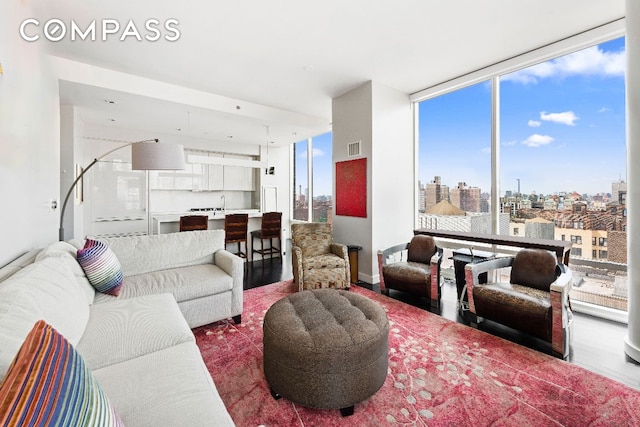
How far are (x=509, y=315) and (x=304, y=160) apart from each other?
227 inches

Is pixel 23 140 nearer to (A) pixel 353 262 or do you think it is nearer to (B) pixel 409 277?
(A) pixel 353 262

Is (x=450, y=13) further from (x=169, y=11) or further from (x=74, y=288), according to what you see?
(x=74, y=288)

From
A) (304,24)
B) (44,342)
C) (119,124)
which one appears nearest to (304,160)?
(119,124)

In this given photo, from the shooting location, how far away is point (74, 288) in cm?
177

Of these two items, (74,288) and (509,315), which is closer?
(74,288)

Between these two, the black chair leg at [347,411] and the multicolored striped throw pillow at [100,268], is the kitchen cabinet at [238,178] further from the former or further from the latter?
the black chair leg at [347,411]

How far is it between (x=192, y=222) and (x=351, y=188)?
112 inches

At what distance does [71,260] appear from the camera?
2.06 m

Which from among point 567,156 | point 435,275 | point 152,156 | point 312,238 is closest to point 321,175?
point 312,238

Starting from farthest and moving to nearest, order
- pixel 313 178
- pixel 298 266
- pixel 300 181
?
pixel 300 181, pixel 313 178, pixel 298 266

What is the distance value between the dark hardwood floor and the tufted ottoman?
152 cm

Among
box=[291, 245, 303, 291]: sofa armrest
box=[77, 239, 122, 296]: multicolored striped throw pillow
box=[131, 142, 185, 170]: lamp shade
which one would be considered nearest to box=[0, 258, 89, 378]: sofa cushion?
box=[77, 239, 122, 296]: multicolored striped throw pillow

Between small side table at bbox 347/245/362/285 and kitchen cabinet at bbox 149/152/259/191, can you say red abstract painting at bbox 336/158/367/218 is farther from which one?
kitchen cabinet at bbox 149/152/259/191

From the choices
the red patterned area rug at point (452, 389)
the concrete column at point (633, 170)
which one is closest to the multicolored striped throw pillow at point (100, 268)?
the red patterned area rug at point (452, 389)
